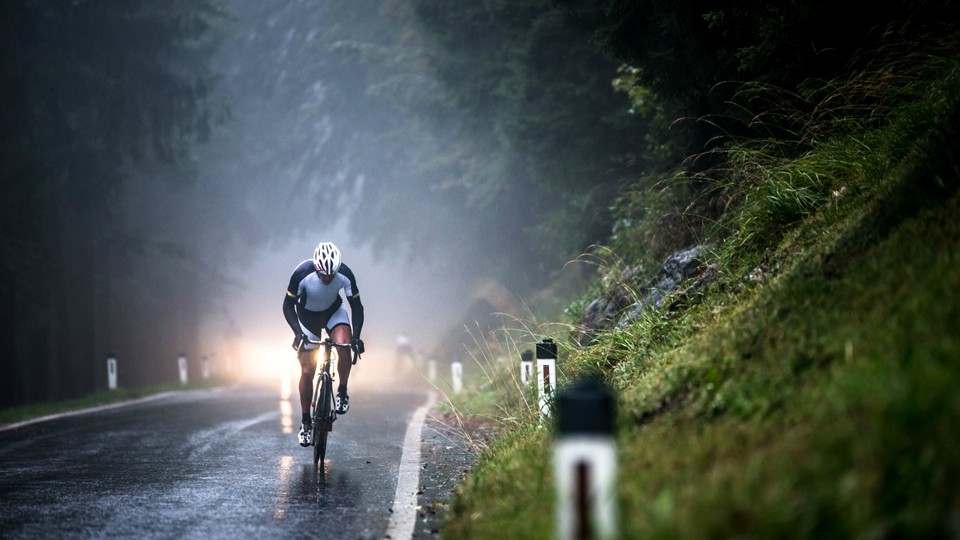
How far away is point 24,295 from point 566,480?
753 inches

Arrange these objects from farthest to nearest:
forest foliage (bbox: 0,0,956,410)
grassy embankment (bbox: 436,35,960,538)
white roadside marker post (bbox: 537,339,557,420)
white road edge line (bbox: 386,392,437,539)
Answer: forest foliage (bbox: 0,0,956,410)
white roadside marker post (bbox: 537,339,557,420)
white road edge line (bbox: 386,392,437,539)
grassy embankment (bbox: 436,35,960,538)

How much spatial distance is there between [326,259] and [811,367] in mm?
5156

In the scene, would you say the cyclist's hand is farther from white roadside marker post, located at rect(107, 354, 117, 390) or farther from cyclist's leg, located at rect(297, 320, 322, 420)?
white roadside marker post, located at rect(107, 354, 117, 390)

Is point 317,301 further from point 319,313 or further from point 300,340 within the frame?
point 300,340

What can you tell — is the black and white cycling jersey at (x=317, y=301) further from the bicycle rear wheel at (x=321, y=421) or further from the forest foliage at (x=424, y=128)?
the forest foliage at (x=424, y=128)

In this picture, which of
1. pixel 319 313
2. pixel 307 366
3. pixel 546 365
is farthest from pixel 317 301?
pixel 546 365

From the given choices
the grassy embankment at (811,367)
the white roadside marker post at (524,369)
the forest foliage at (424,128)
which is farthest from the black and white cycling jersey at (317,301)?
the forest foliage at (424,128)

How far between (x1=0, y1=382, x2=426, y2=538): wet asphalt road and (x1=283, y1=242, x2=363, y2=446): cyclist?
719 mm

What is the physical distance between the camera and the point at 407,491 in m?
6.84

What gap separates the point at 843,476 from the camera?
10.6ft

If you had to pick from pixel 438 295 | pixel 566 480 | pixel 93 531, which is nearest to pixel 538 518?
pixel 566 480

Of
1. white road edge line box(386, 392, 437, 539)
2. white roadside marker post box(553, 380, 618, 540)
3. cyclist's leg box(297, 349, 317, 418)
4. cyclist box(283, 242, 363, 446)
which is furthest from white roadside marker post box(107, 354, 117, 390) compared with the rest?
white roadside marker post box(553, 380, 618, 540)

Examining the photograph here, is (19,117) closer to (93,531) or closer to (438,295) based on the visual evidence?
(93,531)

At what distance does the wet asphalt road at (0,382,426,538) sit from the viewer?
18.4ft
